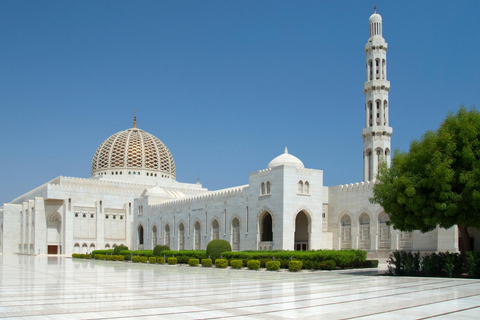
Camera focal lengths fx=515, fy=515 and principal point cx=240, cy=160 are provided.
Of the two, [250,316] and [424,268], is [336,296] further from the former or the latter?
[424,268]

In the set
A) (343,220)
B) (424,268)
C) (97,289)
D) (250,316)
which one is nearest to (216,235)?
(343,220)

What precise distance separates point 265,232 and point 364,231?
22.0 ft

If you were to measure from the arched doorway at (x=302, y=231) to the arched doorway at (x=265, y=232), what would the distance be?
1.97m

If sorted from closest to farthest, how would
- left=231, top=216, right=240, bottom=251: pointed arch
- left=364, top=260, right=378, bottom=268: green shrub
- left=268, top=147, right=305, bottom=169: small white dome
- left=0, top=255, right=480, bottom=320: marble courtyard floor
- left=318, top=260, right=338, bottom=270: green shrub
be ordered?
left=0, top=255, right=480, bottom=320: marble courtyard floor < left=318, top=260, right=338, bottom=270: green shrub < left=364, top=260, right=378, bottom=268: green shrub < left=268, top=147, right=305, bottom=169: small white dome < left=231, top=216, right=240, bottom=251: pointed arch

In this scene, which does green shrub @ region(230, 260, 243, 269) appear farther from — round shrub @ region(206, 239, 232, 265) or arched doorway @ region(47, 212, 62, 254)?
arched doorway @ region(47, 212, 62, 254)

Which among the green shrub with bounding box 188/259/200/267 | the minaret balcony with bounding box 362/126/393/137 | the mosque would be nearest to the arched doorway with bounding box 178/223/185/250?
the mosque

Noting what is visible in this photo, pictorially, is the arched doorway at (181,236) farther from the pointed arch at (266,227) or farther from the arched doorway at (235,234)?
the pointed arch at (266,227)

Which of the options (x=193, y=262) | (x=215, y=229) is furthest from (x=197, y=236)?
(x=193, y=262)

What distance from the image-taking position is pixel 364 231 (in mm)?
30484

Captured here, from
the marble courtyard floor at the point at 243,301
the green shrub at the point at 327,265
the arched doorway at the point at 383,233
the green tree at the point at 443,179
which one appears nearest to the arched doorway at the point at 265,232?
the arched doorway at the point at 383,233

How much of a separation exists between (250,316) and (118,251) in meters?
30.4

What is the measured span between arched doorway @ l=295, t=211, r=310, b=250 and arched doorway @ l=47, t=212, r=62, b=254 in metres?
24.8

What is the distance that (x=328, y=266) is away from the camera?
22.0 metres

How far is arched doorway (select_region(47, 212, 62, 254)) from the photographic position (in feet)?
160
